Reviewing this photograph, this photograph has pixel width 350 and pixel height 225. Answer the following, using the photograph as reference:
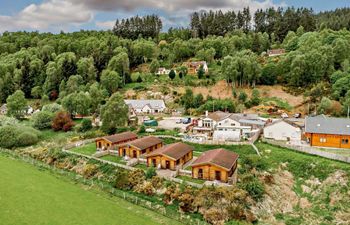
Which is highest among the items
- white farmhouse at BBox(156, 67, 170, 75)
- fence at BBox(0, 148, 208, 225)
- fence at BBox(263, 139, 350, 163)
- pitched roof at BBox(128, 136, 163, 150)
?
white farmhouse at BBox(156, 67, 170, 75)

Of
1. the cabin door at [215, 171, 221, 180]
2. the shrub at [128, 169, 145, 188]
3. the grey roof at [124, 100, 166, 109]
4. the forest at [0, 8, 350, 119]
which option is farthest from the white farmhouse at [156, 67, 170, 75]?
the cabin door at [215, 171, 221, 180]

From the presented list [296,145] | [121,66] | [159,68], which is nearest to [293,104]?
[296,145]

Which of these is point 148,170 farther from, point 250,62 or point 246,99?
point 250,62

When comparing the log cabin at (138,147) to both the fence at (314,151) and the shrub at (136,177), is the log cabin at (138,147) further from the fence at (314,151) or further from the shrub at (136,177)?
the fence at (314,151)

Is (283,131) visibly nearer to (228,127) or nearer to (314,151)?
(314,151)

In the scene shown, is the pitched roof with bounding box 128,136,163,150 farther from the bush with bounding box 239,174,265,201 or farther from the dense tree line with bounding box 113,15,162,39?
the dense tree line with bounding box 113,15,162,39
